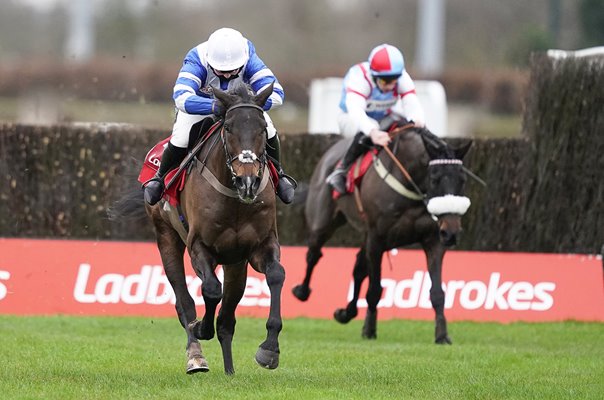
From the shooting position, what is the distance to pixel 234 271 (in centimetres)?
825

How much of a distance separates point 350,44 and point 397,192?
3579cm

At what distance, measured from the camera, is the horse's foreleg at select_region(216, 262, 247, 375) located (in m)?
8.26

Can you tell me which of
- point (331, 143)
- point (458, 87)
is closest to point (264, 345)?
point (331, 143)

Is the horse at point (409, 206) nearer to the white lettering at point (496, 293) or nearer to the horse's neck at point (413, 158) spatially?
the horse's neck at point (413, 158)

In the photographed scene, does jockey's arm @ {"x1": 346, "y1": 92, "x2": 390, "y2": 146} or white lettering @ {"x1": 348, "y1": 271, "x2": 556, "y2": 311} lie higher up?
jockey's arm @ {"x1": 346, "y1": 92, "x2": 390, "y2": 146}

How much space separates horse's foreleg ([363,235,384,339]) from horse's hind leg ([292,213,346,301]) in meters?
1.06

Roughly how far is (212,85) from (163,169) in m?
0.75

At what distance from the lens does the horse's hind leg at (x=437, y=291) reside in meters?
11.0

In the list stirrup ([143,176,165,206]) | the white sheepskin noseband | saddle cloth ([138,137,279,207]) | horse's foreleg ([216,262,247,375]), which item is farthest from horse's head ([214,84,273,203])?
the white sheepskin noseband

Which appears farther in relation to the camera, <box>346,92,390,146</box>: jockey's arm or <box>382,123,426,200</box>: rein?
<box>346,92,390,146</box>: jockey's arm

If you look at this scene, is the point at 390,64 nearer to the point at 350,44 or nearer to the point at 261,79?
the point at 261,79

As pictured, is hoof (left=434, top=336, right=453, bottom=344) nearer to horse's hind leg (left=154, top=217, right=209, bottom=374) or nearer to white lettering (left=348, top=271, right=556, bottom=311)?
white lettering (left=348, top=271, right=556, bottom=311)

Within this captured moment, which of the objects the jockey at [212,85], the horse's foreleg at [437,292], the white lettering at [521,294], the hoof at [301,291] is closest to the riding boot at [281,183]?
the jockey at [212,85]

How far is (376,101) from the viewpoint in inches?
481
